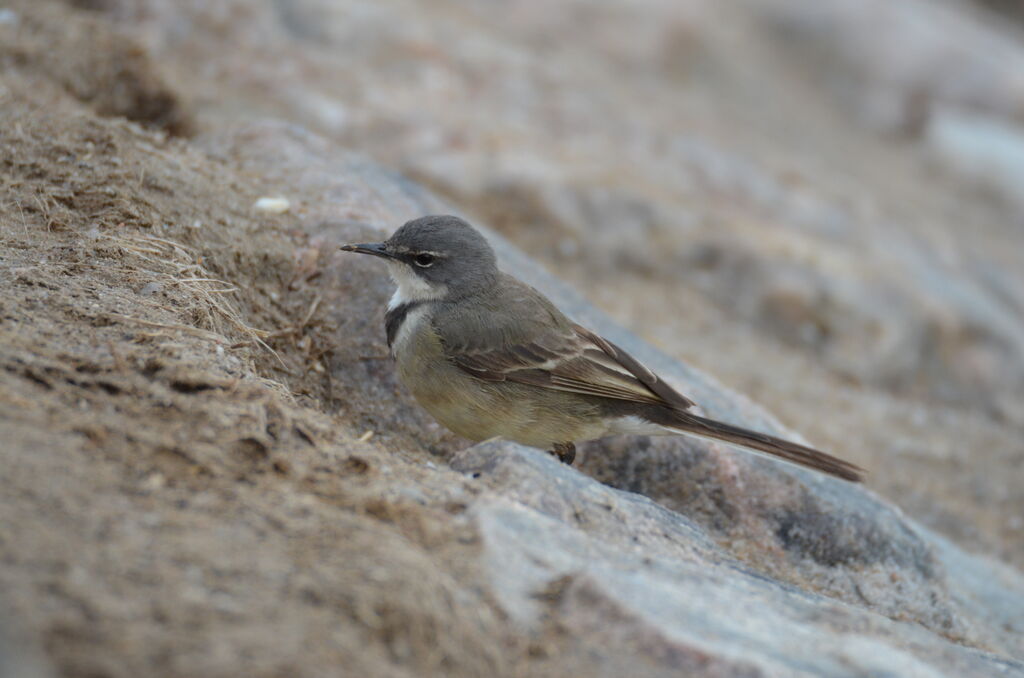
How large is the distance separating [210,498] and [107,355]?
1.03 meters

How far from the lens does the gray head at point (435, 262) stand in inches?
219

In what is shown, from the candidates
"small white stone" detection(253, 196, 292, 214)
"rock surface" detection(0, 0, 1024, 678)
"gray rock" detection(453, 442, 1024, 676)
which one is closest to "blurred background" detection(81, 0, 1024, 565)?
"rock surface" detection(0, 0, 1024, 678)

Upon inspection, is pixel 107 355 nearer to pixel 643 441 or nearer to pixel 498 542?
pixel 498 542

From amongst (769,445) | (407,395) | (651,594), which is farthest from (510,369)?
(651,594)

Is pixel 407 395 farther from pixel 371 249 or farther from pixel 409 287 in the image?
pixel 371 249

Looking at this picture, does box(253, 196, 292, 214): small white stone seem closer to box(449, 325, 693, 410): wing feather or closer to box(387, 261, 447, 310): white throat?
box(387, 261, 447, 310): white throat

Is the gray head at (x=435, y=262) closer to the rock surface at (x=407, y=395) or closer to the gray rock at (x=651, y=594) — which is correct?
the rock surface at (x=407, y=395)

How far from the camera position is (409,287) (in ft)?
18.3

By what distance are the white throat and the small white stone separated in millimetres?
972

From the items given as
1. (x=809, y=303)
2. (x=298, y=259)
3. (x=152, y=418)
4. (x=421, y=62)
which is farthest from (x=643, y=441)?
(x=421, y=62)

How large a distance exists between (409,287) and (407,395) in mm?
631

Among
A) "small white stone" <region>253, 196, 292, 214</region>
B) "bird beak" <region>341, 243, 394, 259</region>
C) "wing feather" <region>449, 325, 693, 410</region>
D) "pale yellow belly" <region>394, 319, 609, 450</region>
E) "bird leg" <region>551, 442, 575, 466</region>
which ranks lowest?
"bird leg" <region>551, 442, 575, 466</region>

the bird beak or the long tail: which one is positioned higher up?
the bird beak

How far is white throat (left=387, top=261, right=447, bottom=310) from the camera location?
5562mm
